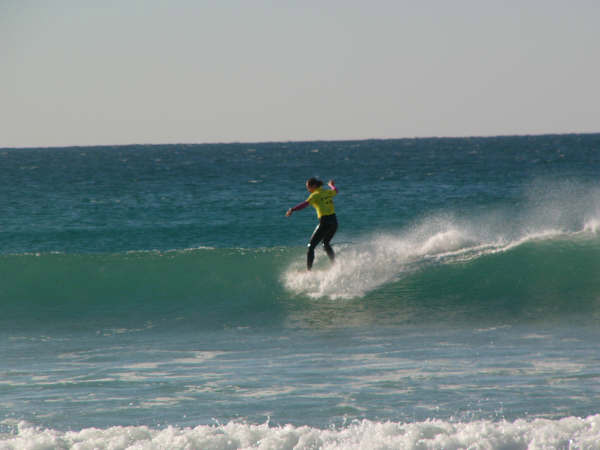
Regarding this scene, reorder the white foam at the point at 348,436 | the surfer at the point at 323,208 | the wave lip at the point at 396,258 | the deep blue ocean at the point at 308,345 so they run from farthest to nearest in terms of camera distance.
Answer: the wave lip at the point at 396,258
the surfer at the point at 323,208
the deep blue ocean at the point at 308,345
the white foam at the point at 348,436

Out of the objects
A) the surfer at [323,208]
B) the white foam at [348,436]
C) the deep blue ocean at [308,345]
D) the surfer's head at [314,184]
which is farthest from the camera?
the surfer at [323,208]

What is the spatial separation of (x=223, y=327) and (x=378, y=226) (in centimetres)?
1518

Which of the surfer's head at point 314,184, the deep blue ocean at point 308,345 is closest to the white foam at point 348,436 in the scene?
the deep blue ocean at point 308,345

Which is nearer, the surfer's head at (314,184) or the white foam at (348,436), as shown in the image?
the white foam at (348,436)

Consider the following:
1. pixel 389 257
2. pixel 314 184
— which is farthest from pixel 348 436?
pixel 389 257

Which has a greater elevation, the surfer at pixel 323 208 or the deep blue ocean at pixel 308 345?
the surfer at pixel 323 208

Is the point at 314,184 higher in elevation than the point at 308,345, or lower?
higher

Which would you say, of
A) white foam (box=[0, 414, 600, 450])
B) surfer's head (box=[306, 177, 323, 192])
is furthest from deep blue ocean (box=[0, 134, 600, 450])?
surfer's head (box=[306, 177, 323, 192])

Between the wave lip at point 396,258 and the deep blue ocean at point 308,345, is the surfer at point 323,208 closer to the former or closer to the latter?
the wave lip at point 396,258

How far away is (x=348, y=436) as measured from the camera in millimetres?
5762

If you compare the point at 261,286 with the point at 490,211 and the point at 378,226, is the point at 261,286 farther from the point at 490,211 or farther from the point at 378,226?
the point at 490,211

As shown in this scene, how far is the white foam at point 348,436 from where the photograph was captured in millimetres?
5551

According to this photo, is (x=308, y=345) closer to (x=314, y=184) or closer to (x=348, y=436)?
(x=314, y=184)

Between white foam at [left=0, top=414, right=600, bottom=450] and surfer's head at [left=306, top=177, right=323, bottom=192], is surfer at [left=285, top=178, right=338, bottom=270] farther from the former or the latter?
white foam at [left=0, top=414, right=600, bottom=450]
